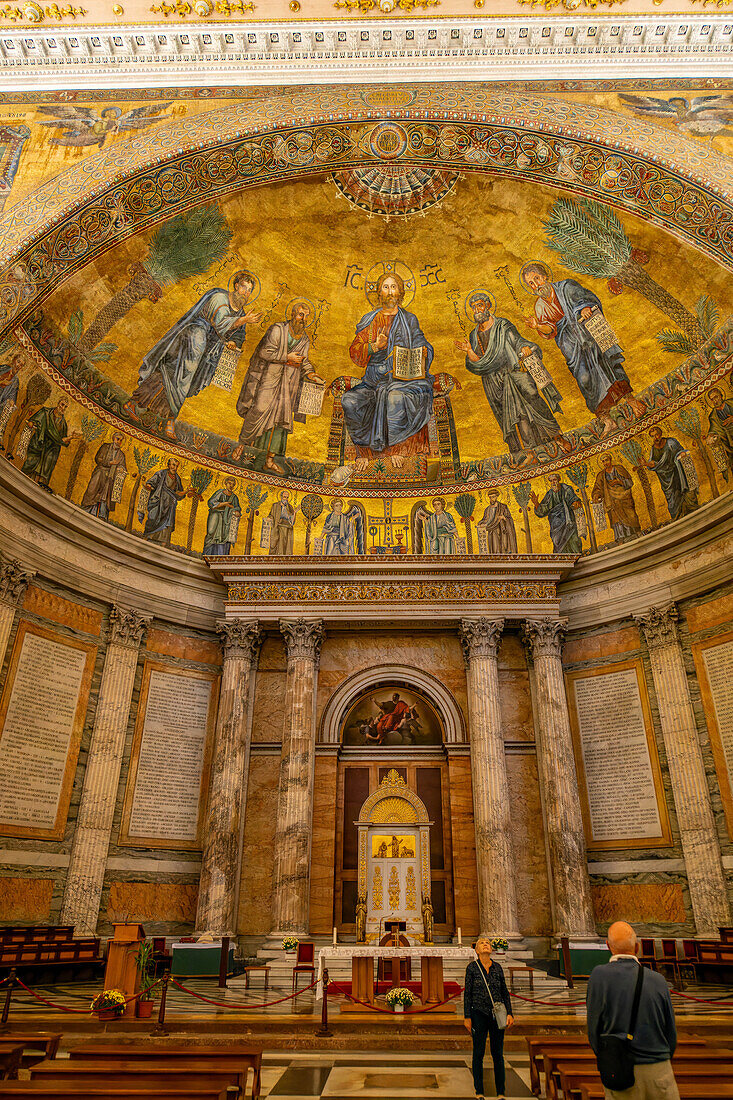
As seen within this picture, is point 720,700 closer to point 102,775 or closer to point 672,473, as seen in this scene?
point 672,473

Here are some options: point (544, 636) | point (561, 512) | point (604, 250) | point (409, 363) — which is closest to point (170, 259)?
point (409, 363)

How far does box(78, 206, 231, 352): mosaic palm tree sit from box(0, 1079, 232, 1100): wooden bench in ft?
48.6

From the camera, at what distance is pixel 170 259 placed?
53.2ft

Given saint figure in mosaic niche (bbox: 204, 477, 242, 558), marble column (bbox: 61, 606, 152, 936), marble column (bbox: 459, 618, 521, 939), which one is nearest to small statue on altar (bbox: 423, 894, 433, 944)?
marble column (bbox: 459, 618, 521, 939)

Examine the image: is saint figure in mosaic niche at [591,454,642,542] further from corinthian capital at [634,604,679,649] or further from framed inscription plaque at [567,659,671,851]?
framed inscription plaque at [567,659,671,851]

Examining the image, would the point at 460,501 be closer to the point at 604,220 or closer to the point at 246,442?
the point at 246,442

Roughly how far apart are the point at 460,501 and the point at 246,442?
5979 mm

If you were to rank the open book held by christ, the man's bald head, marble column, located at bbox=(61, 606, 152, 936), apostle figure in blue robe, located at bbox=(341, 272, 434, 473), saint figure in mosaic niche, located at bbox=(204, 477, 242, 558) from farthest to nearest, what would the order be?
the open book held by christ
apostle figure in blue robe, located at bbox=(341, 272, 434, 473)
saint figure in mosaic niche, located at bbox=(204, 477, 242, 558)
marble column, located at bbox=(61, 606, 152, 936)
the man's bald head

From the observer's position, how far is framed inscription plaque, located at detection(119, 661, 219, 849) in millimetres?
15648

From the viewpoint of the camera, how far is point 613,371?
1731 cm

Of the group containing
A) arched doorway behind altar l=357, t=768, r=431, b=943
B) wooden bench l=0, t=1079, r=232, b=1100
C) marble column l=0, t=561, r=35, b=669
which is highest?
marble column l=0, t=561, r=35, b=669

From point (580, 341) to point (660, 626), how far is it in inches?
283

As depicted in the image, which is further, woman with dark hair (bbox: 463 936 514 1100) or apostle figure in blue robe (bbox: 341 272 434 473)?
apostle figure in blue robe (bbox: 341 272 434 473)

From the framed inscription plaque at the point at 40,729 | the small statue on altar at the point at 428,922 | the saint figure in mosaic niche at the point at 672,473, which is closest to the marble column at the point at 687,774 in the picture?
the saint figure in mosaic niche at the point at 672,473
